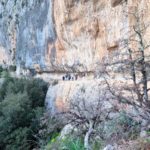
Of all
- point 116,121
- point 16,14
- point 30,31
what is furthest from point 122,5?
point 16,14

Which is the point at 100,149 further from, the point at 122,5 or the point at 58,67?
the point at 58,67

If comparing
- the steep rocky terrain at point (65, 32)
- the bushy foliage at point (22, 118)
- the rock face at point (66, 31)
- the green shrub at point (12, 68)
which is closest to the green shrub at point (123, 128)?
the steep rocky terrain at point (65, 32)

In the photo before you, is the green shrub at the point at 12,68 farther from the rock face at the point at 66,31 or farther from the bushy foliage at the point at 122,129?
the bushy foliage at the point at 122,129

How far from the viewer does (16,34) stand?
23.9 metres

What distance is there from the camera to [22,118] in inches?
639

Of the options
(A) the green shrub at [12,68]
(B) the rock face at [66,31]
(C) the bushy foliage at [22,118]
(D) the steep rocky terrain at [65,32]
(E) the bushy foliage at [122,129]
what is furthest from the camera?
(A) the green shrub at [12,68]

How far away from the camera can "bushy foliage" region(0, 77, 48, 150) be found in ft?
48.9

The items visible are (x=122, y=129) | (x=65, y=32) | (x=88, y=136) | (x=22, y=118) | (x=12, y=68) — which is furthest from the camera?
(x=12, y=68)

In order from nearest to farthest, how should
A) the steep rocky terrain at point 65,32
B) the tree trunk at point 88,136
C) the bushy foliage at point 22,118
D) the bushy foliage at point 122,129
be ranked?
the bushy foliage at point 122,129 → the tree trunk at point 88,136 → the steep rocky terrain at point 65,32 → the bushy foliage at point 22,118

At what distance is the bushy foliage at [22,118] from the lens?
14915 mm

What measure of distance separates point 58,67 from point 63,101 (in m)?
2.26

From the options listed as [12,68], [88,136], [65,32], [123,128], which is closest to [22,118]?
[65,32]

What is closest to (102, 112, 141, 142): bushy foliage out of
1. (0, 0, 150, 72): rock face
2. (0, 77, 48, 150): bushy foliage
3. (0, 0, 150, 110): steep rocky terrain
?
(0, 0, 150, 110): steep rocky terrain

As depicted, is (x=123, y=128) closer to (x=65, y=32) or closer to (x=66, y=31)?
(x=66, y=31)
